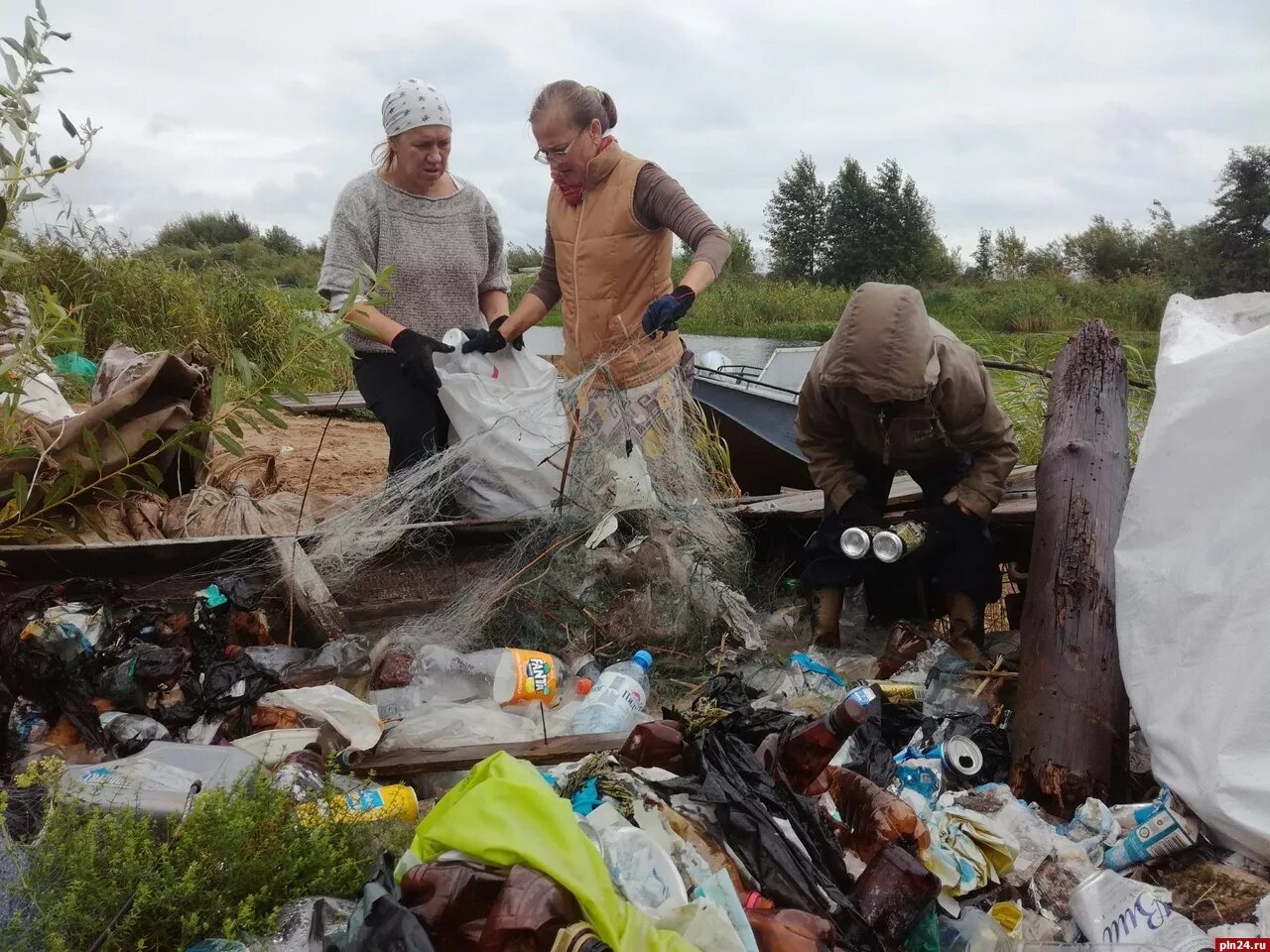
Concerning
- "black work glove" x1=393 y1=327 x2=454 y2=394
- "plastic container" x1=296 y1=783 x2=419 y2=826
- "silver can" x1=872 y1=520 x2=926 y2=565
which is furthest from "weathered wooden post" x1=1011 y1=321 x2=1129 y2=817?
"black work glove" x1=393 y1=327 x2=454 y2=394

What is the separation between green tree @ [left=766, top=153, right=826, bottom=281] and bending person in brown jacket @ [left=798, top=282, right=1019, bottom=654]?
138 ft

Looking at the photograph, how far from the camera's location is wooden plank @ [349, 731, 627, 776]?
245 centimetres

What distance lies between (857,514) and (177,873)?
2.72 meters

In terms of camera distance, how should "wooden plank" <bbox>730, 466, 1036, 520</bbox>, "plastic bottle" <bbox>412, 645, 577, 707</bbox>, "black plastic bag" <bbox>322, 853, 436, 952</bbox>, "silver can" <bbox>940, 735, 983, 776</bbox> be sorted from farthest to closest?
"wooden plank" <bbox>730, 466, 1036, 520</bbox>, "plastic bottle" <bbox>412, 645, 577, 707</bbox>, "silver can" <bbox>940, 735, 983, 776</bbox>, "black plastic bag" <bbox>322, 853, 436, 952</bbox>

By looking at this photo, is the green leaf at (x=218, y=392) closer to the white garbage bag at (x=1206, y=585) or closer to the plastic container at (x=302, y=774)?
the plastic container at (x=302, y=774)

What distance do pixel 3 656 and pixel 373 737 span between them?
3.29ft

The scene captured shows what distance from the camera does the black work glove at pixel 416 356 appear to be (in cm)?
377

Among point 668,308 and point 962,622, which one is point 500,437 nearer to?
point 668,308

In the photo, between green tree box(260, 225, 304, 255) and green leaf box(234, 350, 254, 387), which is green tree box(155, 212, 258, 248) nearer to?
green tree box(260, 225, 304, 255)

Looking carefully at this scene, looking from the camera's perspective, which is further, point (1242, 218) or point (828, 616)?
point (1242, 218)

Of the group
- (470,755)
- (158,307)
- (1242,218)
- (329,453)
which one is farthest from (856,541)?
(1242,218)

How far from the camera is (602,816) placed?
74.4 inches

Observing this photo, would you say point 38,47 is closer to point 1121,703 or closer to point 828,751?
point 828,751

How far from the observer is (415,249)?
400cm
